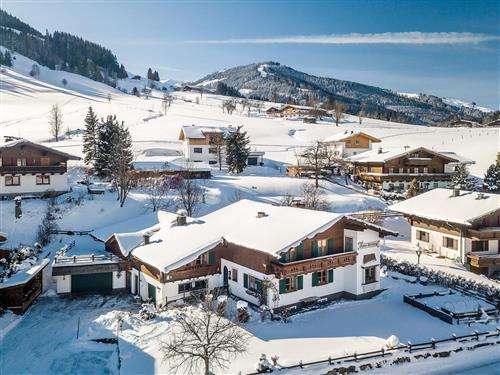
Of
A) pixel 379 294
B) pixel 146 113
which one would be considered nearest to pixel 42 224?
pixel 379 294

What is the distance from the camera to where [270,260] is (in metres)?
26.9

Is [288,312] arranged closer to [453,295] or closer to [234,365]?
[234,365]

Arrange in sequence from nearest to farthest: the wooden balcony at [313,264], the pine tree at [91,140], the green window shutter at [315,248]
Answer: the wooden balcony at [313,264]
the green window shutter at [315,248]
the pine tree at [91,140]

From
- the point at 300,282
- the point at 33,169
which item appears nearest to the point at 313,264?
the point at 300,282

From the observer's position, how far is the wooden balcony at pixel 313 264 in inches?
1056

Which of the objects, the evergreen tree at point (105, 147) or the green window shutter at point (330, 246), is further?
the evergreen tree at point (105, 147)

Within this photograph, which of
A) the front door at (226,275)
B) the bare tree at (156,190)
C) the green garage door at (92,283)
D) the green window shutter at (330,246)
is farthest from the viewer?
the bare tree at (156,190)

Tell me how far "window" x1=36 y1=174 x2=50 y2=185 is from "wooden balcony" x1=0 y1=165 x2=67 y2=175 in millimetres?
923

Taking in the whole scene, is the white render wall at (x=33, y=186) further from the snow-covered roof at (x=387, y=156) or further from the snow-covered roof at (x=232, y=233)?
the snow-covered roof at (x=387, y=156)

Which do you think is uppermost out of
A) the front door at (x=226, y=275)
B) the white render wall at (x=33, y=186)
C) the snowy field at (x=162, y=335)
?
the white render wall at (x=33, y=186)

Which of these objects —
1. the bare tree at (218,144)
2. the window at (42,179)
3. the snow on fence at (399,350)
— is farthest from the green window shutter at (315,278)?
the bare tree at (218,144)

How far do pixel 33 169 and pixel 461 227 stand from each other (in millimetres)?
41332

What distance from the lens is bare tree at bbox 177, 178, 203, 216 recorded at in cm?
4666

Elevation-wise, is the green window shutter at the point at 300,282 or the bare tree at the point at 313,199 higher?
the bare tree at the point at 313,199
